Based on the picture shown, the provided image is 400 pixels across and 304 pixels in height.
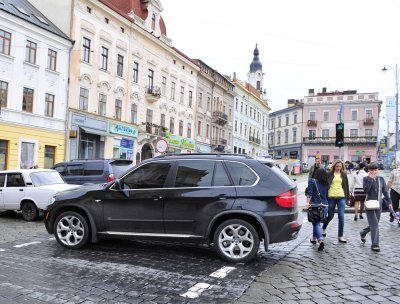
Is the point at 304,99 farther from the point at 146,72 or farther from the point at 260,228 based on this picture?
the point at 260,228

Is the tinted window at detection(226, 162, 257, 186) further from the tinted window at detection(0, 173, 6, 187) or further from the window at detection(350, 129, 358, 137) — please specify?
the window at detection(350, 129, 358, 137)

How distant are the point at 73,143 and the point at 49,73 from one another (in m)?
5.00

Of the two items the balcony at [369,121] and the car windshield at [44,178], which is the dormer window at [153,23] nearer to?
the car windshield at [44,178]

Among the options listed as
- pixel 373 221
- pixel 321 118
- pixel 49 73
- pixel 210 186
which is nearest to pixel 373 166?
pixel 373 221

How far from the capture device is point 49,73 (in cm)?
2619

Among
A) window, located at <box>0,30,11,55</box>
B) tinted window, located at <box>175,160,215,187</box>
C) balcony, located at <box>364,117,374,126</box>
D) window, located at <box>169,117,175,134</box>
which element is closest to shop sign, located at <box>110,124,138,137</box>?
window, located at <box>169,117,175,134</box>

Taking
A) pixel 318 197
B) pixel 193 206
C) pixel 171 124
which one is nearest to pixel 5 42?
pixel 171 124

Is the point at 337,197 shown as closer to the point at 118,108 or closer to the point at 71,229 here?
the point at 71,229

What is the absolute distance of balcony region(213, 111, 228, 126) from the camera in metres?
52.1

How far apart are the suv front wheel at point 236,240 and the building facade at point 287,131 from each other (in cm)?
6890

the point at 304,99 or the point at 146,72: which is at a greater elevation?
the point at 304,99

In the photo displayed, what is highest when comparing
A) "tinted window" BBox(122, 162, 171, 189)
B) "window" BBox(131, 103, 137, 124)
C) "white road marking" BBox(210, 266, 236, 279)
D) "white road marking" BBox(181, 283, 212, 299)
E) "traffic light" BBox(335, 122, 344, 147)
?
"window" BBox(131, 103, 137, 124)

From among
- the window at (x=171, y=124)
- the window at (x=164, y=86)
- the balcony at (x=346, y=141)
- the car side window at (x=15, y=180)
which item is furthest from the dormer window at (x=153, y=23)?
the balcony at (x=346, y=141)

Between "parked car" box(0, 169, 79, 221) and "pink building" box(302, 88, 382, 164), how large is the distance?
60.9 m
